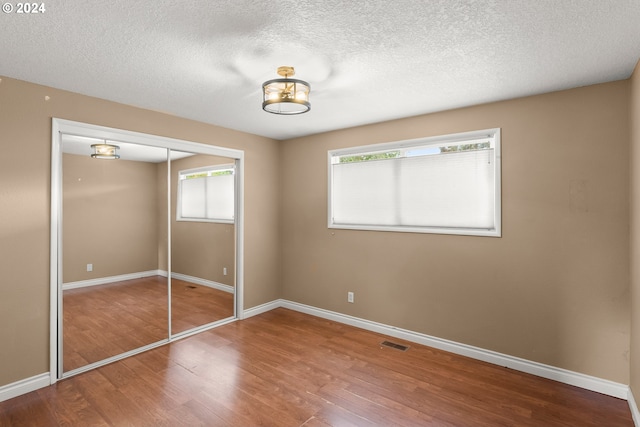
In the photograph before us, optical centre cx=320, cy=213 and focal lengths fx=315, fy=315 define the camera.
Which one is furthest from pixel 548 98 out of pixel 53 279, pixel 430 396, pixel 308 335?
pixel 53 279

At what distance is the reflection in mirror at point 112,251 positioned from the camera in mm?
2936

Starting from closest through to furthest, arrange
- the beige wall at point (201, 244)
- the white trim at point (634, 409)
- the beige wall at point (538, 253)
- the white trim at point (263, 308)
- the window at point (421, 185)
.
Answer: the white trim at point (634, 409)
the beige wall at point (538, 253)
the window at point (421, 185)
the beige wall at point (201, 244)
the white trim at point (263, 308)

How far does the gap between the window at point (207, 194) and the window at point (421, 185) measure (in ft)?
4.56

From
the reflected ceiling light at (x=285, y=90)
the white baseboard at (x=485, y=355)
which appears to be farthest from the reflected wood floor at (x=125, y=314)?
the reflected ceiling light at (x=285, y=90)

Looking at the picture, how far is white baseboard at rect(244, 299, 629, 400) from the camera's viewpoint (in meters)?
2.62

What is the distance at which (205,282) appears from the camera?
159 inches

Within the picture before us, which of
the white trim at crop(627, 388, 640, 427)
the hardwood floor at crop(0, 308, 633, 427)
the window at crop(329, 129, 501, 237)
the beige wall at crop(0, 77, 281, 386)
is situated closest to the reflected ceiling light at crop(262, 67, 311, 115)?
the window at crop(329, 129, 501, 237)

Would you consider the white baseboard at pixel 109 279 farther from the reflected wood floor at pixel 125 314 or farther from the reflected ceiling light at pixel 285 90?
the reflected ceiling light at pixel 285 90

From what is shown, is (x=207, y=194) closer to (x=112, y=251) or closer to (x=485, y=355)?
(x=112, y=251)

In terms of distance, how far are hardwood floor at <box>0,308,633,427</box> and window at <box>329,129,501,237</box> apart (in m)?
1.40

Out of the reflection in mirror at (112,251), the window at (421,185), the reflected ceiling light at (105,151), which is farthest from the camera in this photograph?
the window at (421,185)

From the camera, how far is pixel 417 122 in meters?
3.63

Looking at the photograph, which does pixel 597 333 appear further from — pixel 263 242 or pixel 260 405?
pixel 263 242

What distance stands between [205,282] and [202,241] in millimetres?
536
